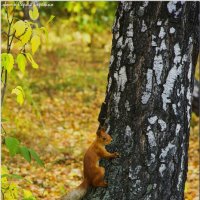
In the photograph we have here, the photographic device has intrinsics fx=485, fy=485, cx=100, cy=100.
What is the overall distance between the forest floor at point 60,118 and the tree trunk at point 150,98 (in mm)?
2008

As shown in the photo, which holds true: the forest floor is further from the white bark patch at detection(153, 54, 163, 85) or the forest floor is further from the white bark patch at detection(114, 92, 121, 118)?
the white bark patch at detection(153, 54, 163, 85)

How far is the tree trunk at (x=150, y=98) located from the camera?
272 cm

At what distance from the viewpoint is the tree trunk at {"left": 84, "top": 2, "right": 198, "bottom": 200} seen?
8.93ft

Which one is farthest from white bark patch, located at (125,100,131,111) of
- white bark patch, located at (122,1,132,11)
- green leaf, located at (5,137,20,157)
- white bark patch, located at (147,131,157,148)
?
green leaf, located at (5,137,20,157)

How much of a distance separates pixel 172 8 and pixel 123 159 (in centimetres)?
91

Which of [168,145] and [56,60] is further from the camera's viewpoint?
[56,60]

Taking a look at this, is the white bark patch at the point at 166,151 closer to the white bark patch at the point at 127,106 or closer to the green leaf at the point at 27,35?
the white bark patch at the point at 127,106

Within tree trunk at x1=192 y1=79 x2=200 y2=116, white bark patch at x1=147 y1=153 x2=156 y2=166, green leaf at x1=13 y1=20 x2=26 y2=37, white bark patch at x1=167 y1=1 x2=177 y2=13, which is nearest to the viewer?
green leaf at x1=13 y1=20 x2=26 y2=37

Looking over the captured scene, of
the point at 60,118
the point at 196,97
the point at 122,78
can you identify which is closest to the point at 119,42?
the point at 122,78

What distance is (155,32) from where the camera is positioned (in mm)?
2709

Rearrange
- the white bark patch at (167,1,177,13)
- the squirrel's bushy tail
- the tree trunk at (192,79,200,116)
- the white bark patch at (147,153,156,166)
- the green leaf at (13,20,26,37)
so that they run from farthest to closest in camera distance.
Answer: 1. the tree trunk at (192,79,200,116)
2. the squirrel's bushy tail
3. the white bark patch at (147,153,156,166)
4. the white bark patch at (167,1,177,13)
5. the green leaf at (13,20,26,37)

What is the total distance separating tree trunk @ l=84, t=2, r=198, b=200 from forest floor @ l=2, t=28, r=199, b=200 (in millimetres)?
2008

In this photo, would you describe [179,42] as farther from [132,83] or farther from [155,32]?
[132,83]

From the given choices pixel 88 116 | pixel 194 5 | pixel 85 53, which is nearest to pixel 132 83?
pixel 194 5
